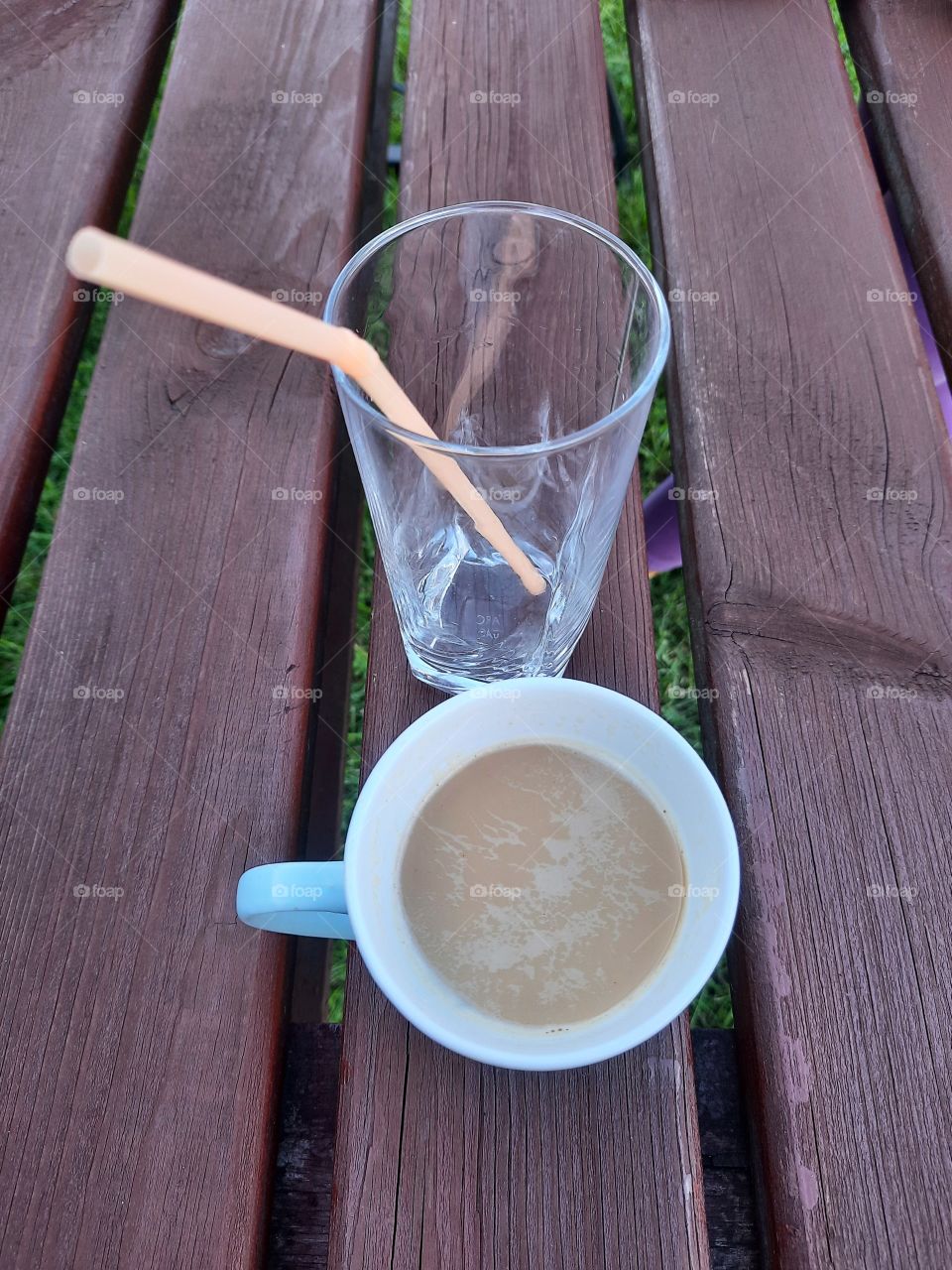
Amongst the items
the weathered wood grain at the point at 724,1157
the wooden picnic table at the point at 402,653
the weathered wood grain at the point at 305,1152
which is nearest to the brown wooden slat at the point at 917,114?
the wooden picnic table at the point at 402,653

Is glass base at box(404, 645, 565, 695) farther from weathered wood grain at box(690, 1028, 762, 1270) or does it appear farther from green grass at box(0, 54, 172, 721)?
green grass at box(0, 54, 172, 721)

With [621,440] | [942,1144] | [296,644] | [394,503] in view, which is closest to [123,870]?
[296,644]

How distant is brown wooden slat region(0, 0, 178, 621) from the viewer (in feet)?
2.59

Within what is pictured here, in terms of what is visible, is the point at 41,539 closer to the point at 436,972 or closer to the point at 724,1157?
the point at 436,972

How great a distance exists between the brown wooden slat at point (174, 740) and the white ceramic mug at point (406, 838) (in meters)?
0.10

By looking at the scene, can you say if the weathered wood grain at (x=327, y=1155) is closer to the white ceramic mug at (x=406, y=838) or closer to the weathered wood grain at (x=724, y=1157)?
the weathered wood grain at (x=724, y=1157)

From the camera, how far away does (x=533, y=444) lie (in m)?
0.57

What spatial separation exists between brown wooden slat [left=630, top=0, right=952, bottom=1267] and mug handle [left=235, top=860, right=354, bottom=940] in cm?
27

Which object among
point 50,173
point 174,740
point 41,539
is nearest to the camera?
point 174,740

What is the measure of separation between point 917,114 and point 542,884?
90 centimetres

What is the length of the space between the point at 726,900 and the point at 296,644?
0.36m

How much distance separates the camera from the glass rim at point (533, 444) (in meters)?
0.48

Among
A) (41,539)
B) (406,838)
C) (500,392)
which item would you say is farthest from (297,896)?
(41,539)

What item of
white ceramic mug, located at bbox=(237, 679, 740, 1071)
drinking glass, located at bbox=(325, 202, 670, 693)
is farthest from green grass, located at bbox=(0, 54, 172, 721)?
white ceramic mug, located at bbox=(237, 679, 740, 1071)
